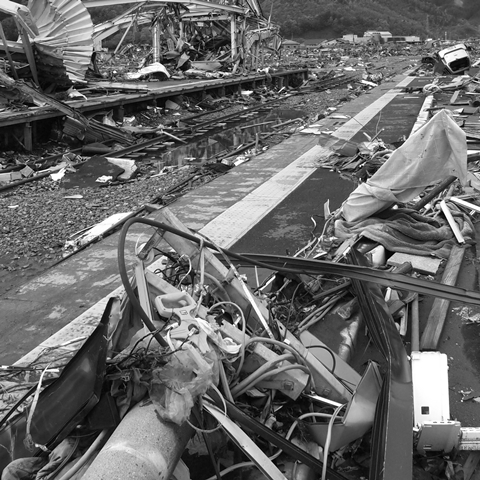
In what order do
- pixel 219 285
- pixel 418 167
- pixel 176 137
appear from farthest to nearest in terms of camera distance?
1. pixel 176 137
2. pixel 418 167
3. pixel 219 285

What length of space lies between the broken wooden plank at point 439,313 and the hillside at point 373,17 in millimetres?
96517

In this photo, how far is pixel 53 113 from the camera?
16.2 metres

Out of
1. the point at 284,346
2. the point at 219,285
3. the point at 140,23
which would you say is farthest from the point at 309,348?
the point at 140,23

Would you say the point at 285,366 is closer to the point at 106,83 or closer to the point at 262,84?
the point at 106,83

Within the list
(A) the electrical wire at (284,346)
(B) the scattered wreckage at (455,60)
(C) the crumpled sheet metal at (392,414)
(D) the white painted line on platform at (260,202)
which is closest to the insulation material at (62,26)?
(D) the white painted line on platform at (260,202)

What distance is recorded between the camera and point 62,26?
66.7 ft

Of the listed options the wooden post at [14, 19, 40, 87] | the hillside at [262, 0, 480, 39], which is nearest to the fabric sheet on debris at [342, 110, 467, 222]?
the wooden post at [14, 19, 40, 87]

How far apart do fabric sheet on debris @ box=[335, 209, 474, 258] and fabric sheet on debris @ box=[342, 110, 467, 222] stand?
0.19m

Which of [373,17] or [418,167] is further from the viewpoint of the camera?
[373,17]

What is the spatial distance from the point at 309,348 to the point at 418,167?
3766 mm

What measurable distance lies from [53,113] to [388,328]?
1386cm

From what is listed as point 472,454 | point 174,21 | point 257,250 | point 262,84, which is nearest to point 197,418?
point 472,454

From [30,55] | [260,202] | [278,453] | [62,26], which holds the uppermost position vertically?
[62,26]

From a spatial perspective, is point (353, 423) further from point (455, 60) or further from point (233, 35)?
point (455, 60)
